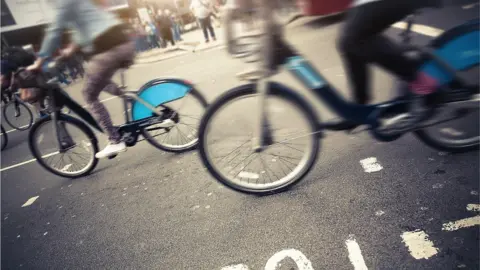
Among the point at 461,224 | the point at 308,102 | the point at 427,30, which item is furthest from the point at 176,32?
the point at 461,224

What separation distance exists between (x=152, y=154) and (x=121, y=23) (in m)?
1.68

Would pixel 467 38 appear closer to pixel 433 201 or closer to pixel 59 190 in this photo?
pixel 433 201

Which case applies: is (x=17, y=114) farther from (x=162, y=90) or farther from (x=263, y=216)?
(x=263, y=216)

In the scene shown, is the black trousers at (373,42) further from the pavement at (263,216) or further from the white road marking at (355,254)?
the white road marking at (355,254)

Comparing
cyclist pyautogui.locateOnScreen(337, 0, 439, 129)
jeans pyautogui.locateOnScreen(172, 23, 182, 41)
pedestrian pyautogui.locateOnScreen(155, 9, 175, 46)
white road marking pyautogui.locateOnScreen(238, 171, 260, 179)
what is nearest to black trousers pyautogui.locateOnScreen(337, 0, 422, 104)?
cyclist pyautogui.locateOnScreen(337, 0, 439, 129)

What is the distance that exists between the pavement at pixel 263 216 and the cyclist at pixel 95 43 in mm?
732

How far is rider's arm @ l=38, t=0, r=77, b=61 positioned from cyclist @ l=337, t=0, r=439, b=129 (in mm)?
2454

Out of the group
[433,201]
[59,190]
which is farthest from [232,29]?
[59,190]

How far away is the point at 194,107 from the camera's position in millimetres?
3568

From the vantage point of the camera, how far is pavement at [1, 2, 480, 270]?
6.28 feet

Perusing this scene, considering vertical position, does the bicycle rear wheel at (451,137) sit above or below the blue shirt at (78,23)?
below

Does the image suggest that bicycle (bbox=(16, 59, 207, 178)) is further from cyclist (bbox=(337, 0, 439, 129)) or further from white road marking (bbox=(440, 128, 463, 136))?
white road marking (bbox=(440, 128, 463, 136))

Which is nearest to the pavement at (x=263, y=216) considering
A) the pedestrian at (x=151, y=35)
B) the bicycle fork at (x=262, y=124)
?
the bicycle fork at (x=262, y=124)

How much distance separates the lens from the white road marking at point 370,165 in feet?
8.63
